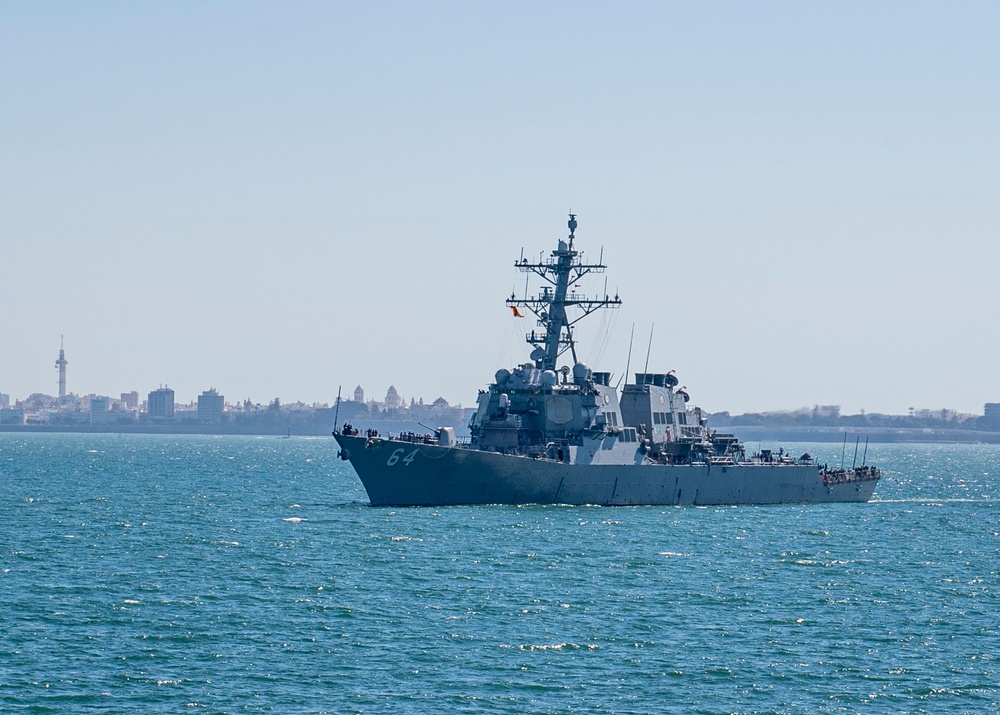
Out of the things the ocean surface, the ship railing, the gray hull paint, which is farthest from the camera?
the ship railing

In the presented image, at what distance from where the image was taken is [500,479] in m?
61.4

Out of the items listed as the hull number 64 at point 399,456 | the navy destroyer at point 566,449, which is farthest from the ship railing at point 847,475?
the hull number 64 at point 399,456

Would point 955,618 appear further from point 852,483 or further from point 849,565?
point 852,483

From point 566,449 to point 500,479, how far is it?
153 inches

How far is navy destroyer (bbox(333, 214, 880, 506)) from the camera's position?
200 ft

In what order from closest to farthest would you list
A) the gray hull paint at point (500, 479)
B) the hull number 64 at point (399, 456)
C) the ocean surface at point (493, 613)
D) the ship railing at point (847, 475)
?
1. the ocean surface at point (493, 613)
2. the hull number 64 at point (399, 456)
3. the gray hull paint at point (500, 479)
4. the ship railing at point (847, 475)

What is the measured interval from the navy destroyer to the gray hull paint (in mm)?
52

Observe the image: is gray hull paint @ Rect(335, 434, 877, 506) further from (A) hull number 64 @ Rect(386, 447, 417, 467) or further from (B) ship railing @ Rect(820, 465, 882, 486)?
(B) ship railing @ Rect(820, 465, 882, 486)

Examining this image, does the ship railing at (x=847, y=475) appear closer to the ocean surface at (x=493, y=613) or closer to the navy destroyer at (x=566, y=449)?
the navy destroyer at (x=566, y=449)

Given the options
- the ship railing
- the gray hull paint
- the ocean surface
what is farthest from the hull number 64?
the ship railing

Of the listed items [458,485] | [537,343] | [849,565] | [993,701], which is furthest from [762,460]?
[993,701]

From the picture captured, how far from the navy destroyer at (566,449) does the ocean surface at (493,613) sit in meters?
1.33

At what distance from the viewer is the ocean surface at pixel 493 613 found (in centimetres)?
2812

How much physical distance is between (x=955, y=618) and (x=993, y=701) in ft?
32.2
